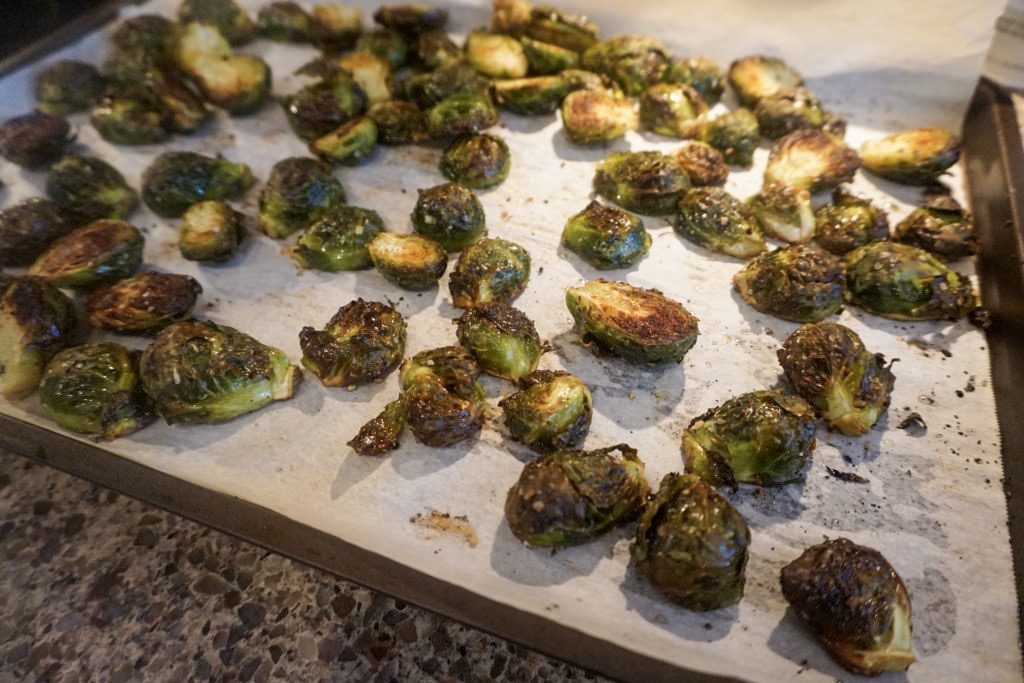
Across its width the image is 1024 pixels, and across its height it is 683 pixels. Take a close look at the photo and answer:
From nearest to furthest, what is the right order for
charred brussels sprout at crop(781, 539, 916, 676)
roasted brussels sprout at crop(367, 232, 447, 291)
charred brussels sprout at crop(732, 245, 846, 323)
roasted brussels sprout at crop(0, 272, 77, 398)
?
charred brussels sprout at crop(781, 539, 916, 676) → roasted brussels sprout at crop(0, 272, 77, 398) → charred brussels sprout at crop(732, 245, 846, 323) → roasted brussels sprout at crop(367, 232, 447, 291)

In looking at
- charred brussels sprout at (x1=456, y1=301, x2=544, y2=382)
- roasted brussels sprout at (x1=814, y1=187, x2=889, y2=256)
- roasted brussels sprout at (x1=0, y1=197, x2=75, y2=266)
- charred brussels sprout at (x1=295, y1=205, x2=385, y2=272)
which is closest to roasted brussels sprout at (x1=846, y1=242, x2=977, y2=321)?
roasted brussels sprout at (x1=814, y1=187, x2=889, y2=256)

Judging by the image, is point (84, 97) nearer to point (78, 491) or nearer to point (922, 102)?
point (78, 491)

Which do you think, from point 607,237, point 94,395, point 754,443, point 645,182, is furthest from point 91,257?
point 754,443

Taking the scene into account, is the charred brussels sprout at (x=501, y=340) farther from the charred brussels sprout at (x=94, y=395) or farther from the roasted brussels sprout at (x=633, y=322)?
the charred brussels sprout at (x=94, y=395)

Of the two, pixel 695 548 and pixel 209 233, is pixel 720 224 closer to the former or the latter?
pixel 695 548

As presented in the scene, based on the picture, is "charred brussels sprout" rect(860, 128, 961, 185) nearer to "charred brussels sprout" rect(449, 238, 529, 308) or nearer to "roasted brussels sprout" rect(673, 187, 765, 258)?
"roasted brussels sprout" rect(673, 187, 765, 258)

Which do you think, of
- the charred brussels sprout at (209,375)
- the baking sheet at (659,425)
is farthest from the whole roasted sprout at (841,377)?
the charred brussels sprout at (209,375)
